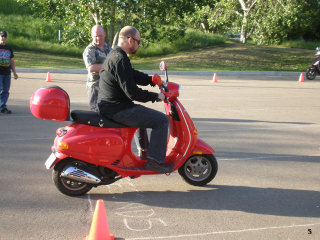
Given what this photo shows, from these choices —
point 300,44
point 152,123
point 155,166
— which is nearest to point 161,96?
point 152,123

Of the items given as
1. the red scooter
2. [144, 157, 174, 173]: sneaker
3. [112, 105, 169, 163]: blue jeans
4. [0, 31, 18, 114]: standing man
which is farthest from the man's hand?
[0, 31, 18, 114]: standing man

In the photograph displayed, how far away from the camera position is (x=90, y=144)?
14.7 feet

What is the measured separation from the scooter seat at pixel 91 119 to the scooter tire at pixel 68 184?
18.0 inches

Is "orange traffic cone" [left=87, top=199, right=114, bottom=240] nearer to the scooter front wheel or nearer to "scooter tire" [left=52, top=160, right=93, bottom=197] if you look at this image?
"scooter tire" [left=52, top=160, right=93, bottom=197]

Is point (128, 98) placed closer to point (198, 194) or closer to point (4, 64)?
point (198, 194)

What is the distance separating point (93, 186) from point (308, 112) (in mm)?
7598

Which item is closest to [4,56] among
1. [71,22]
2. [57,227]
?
[57,227]

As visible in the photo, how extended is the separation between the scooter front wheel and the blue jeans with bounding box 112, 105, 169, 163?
47 centimetres

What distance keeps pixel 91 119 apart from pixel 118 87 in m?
0.45

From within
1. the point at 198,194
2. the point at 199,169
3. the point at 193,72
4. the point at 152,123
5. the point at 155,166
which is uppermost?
the point at 152,123

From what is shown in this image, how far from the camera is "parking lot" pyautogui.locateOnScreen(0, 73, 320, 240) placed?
12.9 ft

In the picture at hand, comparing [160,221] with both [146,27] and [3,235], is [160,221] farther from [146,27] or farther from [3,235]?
[146,27]

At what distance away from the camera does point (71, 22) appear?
27344 millimetres

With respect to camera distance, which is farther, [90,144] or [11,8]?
[11,8]
